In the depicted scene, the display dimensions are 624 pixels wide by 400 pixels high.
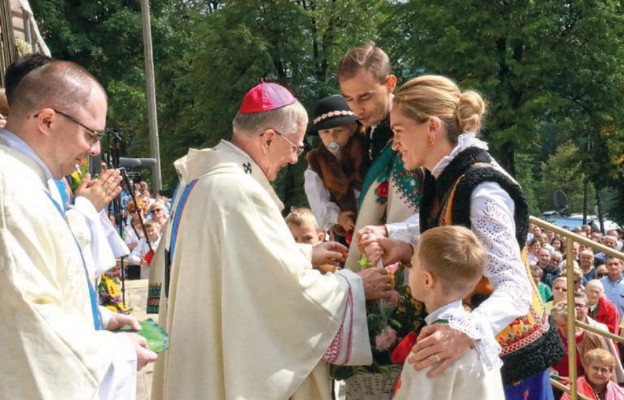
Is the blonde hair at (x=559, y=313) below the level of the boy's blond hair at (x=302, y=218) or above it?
below

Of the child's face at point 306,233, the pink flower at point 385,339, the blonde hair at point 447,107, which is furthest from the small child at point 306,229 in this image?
the blonde hair at point 447,107

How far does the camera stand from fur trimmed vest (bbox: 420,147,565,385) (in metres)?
3.02

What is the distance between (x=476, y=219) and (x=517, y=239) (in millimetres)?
211

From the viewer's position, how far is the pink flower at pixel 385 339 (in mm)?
3488

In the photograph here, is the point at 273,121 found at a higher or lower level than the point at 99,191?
higher

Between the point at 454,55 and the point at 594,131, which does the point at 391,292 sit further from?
the point at 594,131

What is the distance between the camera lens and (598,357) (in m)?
6.86

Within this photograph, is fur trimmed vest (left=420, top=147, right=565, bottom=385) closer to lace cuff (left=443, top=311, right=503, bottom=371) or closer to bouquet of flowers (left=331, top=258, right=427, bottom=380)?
lace cuff (left=443, top=311, right=503, bottom=371)

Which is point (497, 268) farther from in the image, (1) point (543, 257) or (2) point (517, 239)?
(1) point (543, 257)

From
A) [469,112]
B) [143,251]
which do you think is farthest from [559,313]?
[143,251]

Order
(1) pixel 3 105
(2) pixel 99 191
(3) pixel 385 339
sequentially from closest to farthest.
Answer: (3) pixel 385 339 → (1) pixel 3 105 → (2) pixel 99 191

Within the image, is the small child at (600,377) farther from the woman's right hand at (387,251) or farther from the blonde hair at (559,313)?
the woman's right hand at (387,251)

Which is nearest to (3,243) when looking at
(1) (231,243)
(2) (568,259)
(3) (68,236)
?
(3) (68,236)

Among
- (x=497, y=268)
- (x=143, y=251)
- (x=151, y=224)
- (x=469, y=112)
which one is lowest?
(x=143, y=251)
